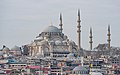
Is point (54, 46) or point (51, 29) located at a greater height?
point (51, 29)

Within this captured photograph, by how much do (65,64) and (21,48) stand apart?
590 inches

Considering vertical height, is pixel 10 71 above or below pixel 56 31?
below

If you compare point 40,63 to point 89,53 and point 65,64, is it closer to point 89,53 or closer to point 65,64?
point 65,64

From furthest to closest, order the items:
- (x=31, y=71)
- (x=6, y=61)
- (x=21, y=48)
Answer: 1. (x=21, y=48)
2. (x=6, y=61)
3. (x=31, y=71)

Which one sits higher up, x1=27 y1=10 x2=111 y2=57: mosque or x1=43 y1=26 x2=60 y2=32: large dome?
x1=43 y1=26 x2=60 y2=32: large dome

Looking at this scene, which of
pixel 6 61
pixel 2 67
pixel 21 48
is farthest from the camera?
pixel 21 48

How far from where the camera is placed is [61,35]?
71250 mm

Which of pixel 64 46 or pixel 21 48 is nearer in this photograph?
pixel 64 46

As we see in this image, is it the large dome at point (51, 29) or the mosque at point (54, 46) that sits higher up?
the large dome at point (51, 29)

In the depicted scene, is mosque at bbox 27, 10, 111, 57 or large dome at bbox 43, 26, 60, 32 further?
large dome at bbox 43, 26, 60, 32

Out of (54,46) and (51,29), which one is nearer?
(54,46)

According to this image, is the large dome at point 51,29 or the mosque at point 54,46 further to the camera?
the large dome at point 51,29

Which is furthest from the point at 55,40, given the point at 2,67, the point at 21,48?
the point at 2,67

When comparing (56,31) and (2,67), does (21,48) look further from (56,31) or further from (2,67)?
(2,67)
